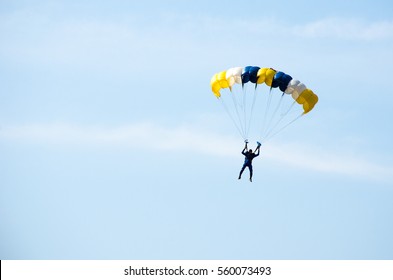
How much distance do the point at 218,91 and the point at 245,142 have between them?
384 centimetres

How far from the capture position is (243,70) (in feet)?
186
